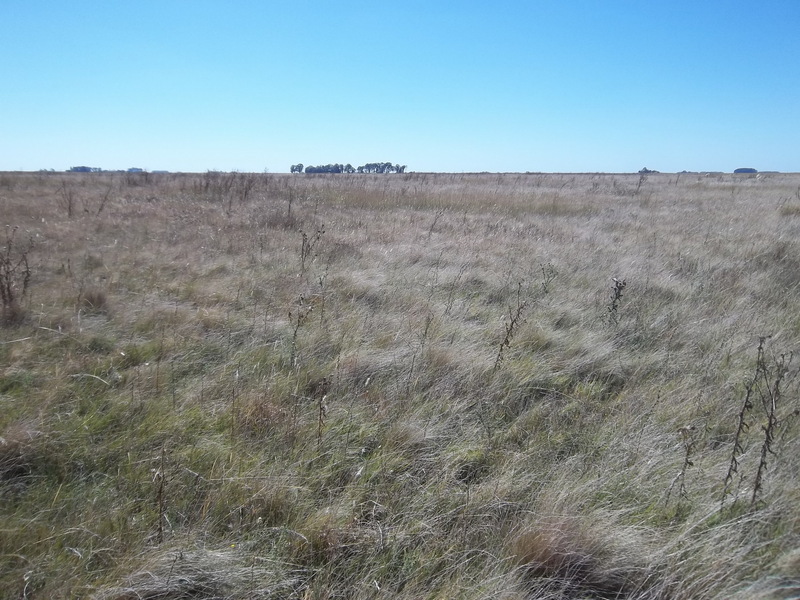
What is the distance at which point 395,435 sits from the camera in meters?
2.44

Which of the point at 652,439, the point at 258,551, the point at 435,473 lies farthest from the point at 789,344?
the point at 258,551

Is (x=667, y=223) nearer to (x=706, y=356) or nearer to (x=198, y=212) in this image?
(x=706, y=356)

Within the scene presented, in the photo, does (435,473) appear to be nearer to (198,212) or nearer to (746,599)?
(746,599)

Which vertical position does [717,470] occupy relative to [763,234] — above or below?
below

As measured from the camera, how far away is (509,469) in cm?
219

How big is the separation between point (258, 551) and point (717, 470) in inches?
78.9

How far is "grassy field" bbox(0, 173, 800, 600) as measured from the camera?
1.67m

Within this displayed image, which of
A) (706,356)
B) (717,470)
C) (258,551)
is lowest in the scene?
(258,551)

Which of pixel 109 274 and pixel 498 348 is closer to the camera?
pixel 498 348

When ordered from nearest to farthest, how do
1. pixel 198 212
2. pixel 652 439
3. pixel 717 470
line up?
pixel 717 470
pixel 652 439
pixel 198 212

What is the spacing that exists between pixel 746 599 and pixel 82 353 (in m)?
3.78

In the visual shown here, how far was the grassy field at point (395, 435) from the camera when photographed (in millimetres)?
1667

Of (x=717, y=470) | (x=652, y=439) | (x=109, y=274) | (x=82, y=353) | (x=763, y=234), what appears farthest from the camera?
(x=763, y=234)

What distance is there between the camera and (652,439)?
2.42m
